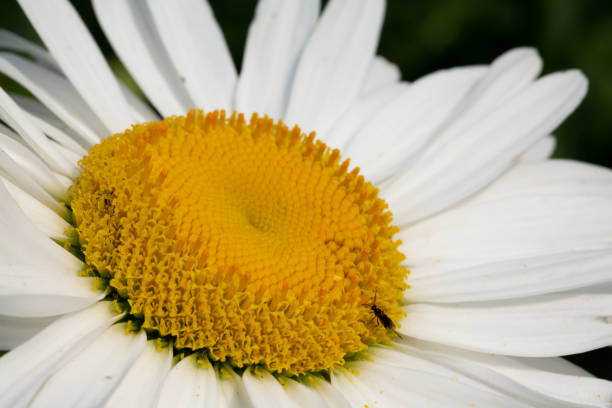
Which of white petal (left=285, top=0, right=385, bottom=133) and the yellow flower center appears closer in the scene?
the yellow flower center

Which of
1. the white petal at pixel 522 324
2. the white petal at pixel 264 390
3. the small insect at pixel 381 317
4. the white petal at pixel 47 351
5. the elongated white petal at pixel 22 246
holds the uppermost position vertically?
the white petal at pixel 522 324

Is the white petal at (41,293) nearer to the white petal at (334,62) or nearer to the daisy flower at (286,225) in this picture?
the daisy flower at (286,225)

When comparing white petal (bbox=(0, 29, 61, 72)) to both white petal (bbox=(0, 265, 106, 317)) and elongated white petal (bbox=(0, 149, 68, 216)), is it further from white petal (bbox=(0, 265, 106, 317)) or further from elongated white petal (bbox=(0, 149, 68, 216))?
white petal (bbox=(0, 265, 106, 317))

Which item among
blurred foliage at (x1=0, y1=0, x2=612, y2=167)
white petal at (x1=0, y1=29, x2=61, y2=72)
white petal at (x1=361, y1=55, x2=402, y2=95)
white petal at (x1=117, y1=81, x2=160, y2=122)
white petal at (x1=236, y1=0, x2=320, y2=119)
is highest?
blurred foliage at (x1=0, y1=0, x2=612, y2=167)

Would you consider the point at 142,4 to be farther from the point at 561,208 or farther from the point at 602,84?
the point at 602,84

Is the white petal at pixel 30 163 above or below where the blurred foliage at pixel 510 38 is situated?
below

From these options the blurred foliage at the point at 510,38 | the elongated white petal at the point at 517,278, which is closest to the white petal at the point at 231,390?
the elongated white petal at the point at 517,278

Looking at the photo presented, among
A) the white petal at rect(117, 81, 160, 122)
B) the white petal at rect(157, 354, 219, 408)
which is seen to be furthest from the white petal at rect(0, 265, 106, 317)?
the white petal at rect(117, 81, 160, 122)

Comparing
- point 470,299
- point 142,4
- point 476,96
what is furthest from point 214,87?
point 470,299
